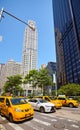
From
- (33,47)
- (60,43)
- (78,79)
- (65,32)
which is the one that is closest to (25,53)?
(33,47)

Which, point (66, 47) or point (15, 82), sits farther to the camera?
point (66, 47)

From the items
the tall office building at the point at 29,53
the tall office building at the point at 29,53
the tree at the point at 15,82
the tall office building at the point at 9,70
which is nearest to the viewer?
the tree at the point at 15,82

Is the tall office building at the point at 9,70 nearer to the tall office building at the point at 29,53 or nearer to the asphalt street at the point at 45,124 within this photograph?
the tall office building at the point at 29,53

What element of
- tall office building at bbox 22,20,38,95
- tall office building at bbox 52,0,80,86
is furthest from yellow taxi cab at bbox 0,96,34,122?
tall office building at bbox 22,20,38,95

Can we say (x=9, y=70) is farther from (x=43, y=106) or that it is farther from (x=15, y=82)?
(x=43, y=106)

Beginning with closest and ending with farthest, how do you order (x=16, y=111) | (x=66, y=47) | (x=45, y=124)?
(x=45, y=124), (x=16, y=111), (x=66, y=47)

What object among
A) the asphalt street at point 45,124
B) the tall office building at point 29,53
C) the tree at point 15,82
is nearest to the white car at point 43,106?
the asphalt street at point 45,124

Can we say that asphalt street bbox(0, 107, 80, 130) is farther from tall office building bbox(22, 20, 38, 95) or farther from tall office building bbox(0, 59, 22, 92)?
tall office building bbox(22, 20, 38, 95)

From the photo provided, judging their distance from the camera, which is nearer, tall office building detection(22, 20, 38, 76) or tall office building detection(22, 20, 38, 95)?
tall office building detection(22, 20, 38, 95)

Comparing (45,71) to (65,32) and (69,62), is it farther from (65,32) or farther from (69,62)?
(65,32)

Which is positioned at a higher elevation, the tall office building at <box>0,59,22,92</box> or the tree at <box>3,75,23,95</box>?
the tall office building at <box>0,59,22,92</box>

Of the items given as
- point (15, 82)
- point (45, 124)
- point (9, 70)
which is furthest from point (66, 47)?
point (45, 124)

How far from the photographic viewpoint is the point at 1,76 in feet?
478

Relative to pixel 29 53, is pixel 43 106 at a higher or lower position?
lower
